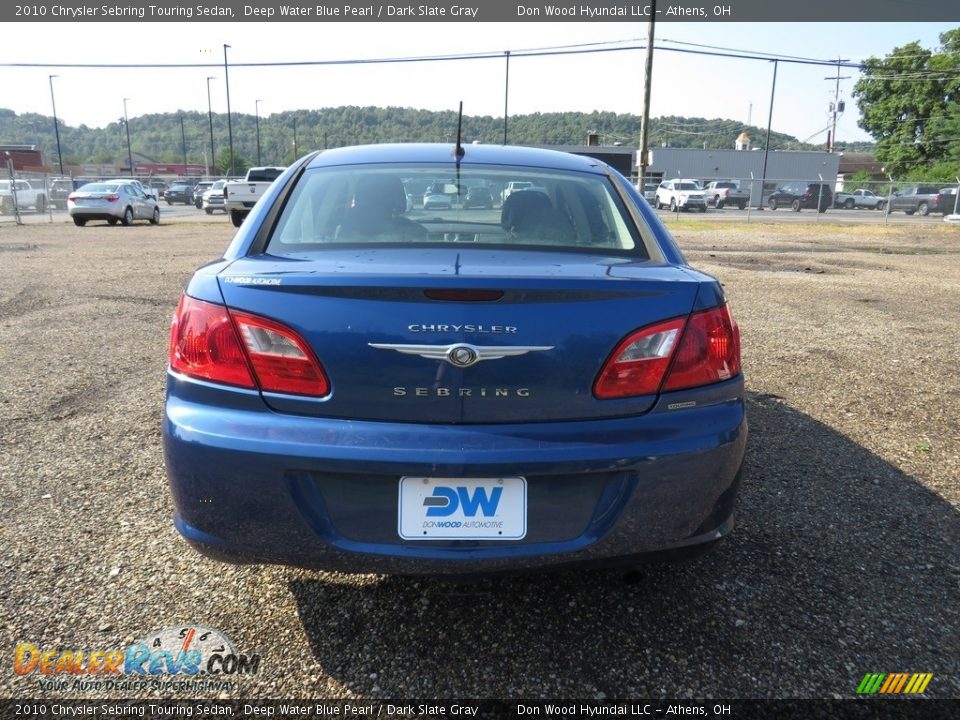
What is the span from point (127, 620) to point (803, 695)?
2.11m

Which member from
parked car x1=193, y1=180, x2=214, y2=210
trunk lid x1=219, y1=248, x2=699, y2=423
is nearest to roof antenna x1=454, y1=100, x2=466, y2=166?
trunk lid x1=219, y1=248, x2=699, y2=423

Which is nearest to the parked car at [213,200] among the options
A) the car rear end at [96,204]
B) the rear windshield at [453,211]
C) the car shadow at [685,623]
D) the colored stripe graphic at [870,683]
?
the car rear end at [96,204]

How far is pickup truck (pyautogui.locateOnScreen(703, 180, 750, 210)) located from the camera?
4225cm

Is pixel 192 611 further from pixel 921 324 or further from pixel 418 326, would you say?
pixel 921 324

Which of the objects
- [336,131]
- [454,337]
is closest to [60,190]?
[454,337]

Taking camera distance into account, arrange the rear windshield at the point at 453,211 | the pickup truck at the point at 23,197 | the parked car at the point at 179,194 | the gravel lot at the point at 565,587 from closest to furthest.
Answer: the gravel lot at the point at 565,587
the rear windshield at the point at 453,211
the pickup truck at the point at 23,197
the parked car at the point at 179,194

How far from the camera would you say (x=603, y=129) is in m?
91.4

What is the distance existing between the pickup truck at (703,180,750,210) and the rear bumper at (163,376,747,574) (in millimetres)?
42287

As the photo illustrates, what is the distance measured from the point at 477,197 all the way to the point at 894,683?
2207 millimetres

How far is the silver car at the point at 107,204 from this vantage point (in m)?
22.0

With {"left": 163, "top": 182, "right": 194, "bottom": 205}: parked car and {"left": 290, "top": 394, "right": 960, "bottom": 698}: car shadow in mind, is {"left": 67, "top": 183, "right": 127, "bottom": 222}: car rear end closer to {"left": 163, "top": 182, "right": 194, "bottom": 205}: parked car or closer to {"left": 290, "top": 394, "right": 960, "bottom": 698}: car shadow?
{"left": 290, "top": 394, "right": 960, "bottom": 698}: car shadow

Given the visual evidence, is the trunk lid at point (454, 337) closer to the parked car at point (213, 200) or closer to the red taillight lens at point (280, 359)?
the red taillight lens at point (280, 359)

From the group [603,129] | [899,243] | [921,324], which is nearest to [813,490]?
[921,324]

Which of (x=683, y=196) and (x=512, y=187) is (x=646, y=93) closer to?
(x=683, y=196)
